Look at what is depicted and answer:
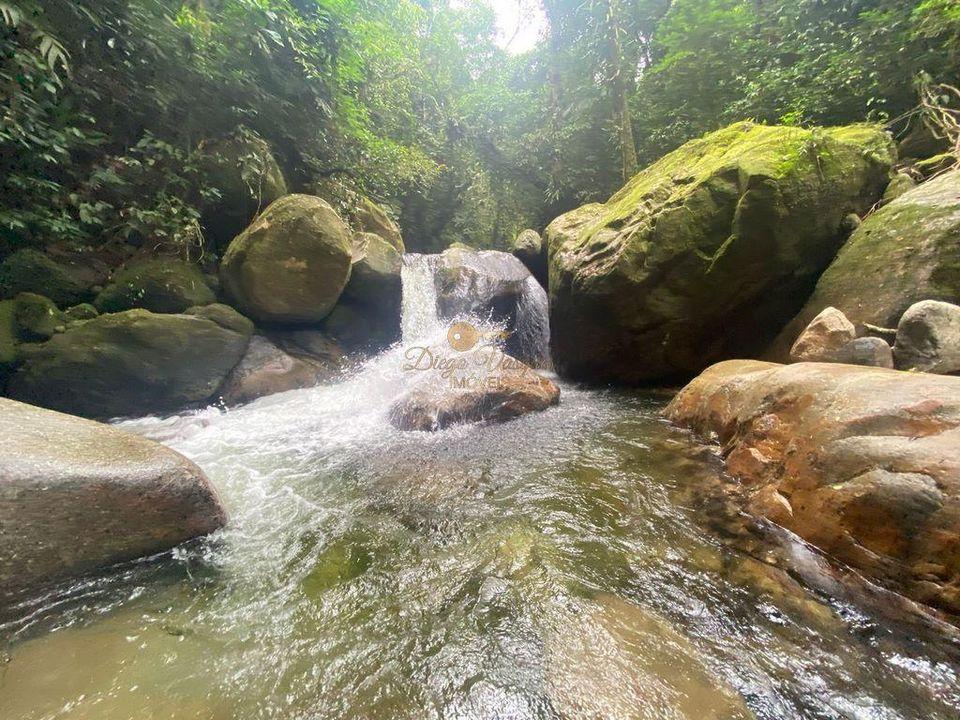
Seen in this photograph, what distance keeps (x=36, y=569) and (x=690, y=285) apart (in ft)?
21.2

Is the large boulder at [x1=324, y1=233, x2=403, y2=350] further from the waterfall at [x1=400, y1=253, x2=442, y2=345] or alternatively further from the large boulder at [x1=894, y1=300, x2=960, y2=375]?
the large boulder at [x1=894, y1=300, x2=960, y2=375]

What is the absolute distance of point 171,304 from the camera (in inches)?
211

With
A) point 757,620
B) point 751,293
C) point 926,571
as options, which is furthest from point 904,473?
point 751,293

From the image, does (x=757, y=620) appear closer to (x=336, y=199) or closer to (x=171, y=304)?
(x=171, y=304)

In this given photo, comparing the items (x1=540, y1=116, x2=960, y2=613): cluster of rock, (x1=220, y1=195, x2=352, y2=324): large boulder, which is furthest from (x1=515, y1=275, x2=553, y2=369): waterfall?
(x1=220, y1=195, x2=352, y2=324): large boulder

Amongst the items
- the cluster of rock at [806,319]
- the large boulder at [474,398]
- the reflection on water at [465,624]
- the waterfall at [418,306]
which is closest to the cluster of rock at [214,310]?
the waterfall at [418,306]

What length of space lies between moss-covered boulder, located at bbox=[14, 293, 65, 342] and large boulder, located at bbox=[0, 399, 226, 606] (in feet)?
8.73

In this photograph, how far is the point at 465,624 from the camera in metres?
1.77

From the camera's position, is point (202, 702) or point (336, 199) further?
point (336, 199)

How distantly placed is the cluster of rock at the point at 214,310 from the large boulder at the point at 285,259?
17 millimetres

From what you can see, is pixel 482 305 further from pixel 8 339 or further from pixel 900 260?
pixel 8 339

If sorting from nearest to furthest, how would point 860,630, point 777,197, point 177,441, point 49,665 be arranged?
point 49,665 → point 860,630 → point 177,441 → point 777,197

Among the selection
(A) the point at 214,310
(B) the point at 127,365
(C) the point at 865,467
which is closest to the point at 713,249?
(C) the point at 865,467

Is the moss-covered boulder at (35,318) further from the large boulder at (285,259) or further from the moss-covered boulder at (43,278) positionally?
the large boulder at (285,259)
